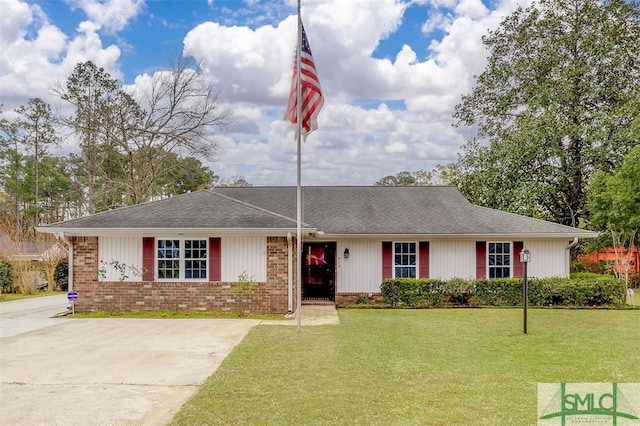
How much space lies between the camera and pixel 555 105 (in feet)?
76.2

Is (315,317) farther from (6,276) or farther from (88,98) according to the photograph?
(88,98)

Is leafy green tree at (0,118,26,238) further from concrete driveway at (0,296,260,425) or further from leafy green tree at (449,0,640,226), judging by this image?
leafy green tree at (449,0,640,226)

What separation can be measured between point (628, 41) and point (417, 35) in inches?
444

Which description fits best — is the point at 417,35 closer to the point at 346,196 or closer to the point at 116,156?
the point at 346,196

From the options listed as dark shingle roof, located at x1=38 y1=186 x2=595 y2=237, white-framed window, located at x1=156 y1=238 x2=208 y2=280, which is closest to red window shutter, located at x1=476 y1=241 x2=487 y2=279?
dark shingle roof, located at x1=38 y1=186 x2=595 y2=237

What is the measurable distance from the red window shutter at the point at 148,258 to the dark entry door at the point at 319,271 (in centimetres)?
485

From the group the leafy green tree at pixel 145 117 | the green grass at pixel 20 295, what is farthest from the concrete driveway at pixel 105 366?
the leafy green tree at pixel 145 117

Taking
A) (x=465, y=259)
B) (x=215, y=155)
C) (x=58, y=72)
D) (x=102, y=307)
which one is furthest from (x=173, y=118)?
(x=465, y=259)

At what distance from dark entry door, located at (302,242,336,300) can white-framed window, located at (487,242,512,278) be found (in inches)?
193

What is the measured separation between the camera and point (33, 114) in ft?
119

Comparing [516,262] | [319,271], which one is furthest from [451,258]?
[319,271]

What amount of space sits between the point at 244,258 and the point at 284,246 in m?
1.12

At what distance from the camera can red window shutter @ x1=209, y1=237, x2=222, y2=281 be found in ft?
43.5

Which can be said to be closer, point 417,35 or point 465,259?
point 465,259
